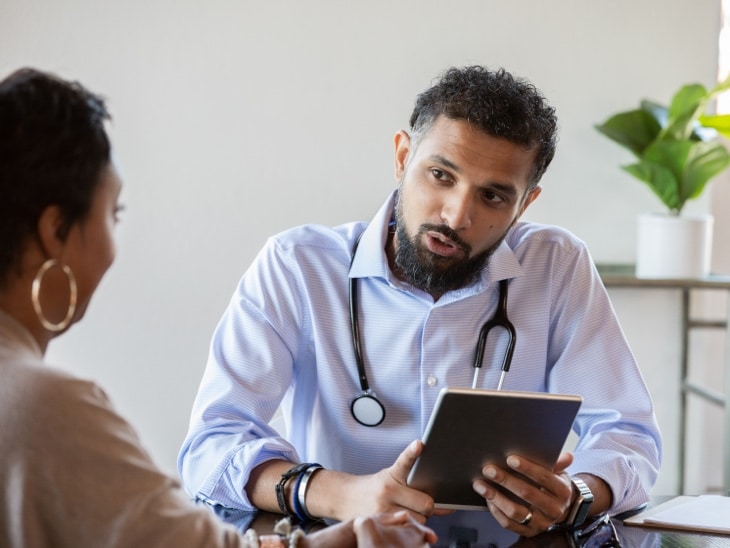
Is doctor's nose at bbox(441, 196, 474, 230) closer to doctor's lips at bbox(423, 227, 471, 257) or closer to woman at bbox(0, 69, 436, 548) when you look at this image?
doctor's lips at bbox(423, 227, 471, 257)

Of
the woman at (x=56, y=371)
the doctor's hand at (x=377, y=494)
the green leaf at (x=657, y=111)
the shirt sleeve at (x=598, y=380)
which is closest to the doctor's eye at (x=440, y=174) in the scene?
the shirt sleeve at (x=598, y=380)

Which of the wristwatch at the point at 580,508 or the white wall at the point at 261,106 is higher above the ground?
the white wall at the point at 261,106

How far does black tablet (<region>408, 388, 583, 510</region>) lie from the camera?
1.40 m

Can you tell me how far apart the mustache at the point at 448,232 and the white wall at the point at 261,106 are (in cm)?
156

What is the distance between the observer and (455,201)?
1.90 m

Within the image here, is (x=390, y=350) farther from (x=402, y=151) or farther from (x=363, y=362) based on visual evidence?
(x=402, y=151)

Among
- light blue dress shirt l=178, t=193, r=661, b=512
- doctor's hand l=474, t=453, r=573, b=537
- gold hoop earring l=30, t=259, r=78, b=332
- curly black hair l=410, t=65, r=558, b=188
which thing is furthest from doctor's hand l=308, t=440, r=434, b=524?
curly black hair l=410, t=65, r=558, b=188

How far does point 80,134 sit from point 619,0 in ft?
9.32

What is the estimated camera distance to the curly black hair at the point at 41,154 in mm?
1014

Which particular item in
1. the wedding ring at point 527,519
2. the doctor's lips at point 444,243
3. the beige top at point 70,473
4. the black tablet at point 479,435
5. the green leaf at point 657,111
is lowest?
the wedding ring at point 527,519

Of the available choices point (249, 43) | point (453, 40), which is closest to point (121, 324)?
point (249, 43)

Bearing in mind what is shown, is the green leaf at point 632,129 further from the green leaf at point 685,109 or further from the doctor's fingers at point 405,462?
the doctor's fingers at point 405,462

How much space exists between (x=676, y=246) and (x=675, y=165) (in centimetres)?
27

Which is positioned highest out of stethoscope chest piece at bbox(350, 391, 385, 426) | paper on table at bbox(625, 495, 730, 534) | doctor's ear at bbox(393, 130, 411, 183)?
doctor's ear at bbox(393, 130, 411, 183)
